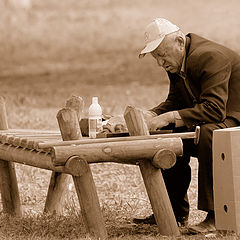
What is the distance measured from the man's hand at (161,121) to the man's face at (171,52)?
0.35 metres

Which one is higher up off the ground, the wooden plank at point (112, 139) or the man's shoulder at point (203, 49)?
the man's shoulder at point (203, 49)

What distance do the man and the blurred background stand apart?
6275 mm

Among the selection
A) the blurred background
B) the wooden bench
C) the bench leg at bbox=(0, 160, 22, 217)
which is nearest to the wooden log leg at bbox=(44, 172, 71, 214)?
the bench leg at bbox=(0, 160, 22, 217)

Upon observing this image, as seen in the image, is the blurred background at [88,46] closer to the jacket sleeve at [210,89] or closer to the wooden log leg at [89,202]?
the jacket sleeve at [210,89]

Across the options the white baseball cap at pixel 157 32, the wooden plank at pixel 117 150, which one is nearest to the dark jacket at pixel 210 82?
the white baseball cap at pixel 157 32

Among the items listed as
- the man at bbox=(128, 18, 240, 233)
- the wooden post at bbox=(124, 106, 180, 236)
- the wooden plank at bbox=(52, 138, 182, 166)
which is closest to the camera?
the wooden plank at bbox=(52, 138, 182, 166)

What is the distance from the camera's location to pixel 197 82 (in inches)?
237

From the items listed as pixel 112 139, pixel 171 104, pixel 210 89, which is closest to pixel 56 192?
pixel 171 104

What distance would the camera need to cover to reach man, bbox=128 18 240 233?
584 centimetres

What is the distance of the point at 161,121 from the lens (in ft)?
19.6

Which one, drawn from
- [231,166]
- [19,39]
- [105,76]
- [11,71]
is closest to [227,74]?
[231,166]

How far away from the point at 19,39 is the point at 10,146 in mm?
20161

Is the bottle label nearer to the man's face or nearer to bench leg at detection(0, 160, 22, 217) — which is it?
the man's face

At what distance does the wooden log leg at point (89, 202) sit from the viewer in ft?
18.2
